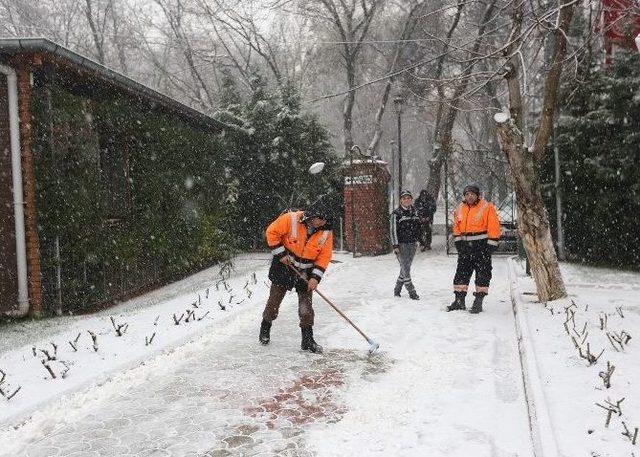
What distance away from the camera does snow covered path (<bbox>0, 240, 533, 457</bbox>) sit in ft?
12.7

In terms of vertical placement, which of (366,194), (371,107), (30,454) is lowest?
(30,454)

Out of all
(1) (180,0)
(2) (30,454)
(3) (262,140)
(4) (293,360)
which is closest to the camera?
(2) (30,454)

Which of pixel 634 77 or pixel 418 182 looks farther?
pixel 418 182

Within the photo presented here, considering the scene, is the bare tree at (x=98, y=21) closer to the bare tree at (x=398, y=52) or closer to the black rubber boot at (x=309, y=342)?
the bare tree at (x=398, y=52)

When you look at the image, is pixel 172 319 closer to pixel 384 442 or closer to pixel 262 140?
pixel 384 442

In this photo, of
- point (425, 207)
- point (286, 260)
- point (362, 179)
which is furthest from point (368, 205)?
point (286, 260)

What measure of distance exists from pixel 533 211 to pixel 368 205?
7.58 meters

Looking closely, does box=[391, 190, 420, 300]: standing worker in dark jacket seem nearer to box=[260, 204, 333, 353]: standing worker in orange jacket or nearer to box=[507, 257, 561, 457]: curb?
box=[507, 257, 561, 457]: curb

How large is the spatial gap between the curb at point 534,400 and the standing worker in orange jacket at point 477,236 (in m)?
0.91

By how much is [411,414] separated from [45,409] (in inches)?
119

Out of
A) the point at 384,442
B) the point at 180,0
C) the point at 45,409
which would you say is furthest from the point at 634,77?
the point at 180,0

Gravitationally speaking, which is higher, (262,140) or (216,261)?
(262,140)

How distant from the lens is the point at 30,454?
3811mm

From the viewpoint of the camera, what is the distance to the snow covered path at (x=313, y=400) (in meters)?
3.87
